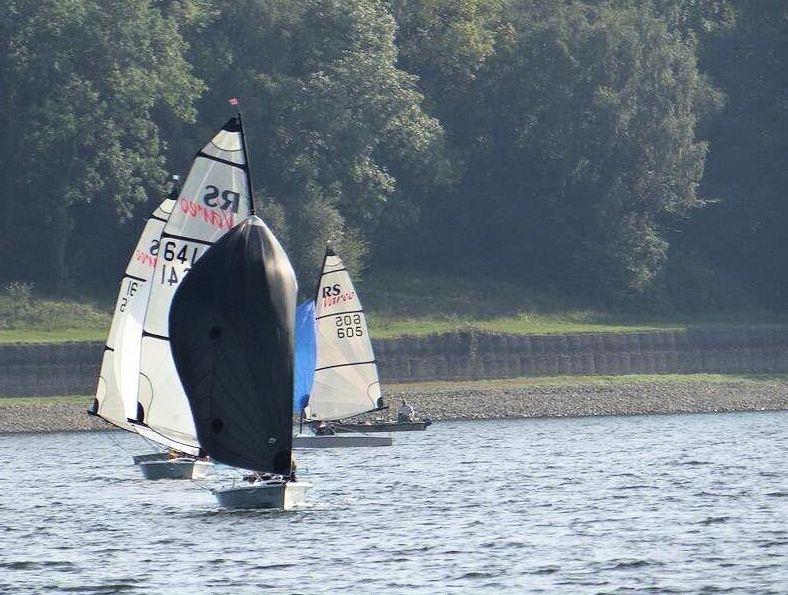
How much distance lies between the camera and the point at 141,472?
2144 inches

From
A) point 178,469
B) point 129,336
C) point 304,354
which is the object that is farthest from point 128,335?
point 304,354

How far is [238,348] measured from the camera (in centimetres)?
3925

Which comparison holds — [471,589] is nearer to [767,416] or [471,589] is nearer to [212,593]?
[212,593]

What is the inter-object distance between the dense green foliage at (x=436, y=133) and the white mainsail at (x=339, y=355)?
2497 centimetres

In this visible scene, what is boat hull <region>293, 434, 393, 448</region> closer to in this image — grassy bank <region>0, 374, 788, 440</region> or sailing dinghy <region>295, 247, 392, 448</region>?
sailing dinghy <region>295, 247, 392, 448</region>

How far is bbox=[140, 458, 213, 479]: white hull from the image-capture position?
52062 mm

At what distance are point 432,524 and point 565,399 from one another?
136 ft

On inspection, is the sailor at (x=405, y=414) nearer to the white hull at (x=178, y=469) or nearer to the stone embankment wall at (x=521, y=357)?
the stone embankment wall at (x=521, y=357)

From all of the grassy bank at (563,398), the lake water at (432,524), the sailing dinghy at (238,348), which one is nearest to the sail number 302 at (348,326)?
the lake water at (432,524)

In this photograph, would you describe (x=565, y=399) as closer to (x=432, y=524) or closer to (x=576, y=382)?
(x=576, y=382)

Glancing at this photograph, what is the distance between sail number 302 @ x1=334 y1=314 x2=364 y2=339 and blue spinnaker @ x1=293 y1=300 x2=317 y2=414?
1254mm

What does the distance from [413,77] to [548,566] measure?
216 ft

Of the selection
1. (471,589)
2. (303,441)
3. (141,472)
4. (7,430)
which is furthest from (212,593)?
(7,430)

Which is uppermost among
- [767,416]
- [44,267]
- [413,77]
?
[413,77]
